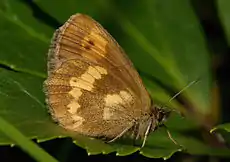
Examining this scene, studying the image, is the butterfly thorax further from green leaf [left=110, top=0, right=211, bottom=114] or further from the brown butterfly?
green leaf [left=110, top=0, right=211, bottom=114]

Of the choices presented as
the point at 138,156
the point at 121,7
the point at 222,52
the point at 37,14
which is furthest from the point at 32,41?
the point at 222,52

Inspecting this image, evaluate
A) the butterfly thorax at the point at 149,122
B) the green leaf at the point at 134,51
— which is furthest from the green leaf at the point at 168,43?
the butterfly thorax at the point at 149,122

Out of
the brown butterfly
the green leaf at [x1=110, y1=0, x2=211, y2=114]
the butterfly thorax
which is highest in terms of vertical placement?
the green leaf at [x1=110, y1=0, x2=211, y2=114]

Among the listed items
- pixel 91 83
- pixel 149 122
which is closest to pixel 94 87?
pixel 91 83

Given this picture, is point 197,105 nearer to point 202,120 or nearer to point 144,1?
point 202,120

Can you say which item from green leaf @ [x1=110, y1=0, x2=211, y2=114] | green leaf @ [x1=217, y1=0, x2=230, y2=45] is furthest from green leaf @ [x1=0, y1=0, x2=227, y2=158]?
green leaf @ [x1=217, y1=0, x2=230, y2=45]

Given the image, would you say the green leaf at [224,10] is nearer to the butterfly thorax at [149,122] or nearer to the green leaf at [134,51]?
the green leaf at [134,51]

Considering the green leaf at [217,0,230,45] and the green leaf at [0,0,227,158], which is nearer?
the green leaf at [0,0,227,158]

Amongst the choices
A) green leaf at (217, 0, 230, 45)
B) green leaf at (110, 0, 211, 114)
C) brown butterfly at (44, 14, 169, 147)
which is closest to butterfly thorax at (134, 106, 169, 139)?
brown butterfly at (44, 14, 169, 147)

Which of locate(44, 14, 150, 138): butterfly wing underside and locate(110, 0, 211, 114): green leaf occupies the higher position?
locate(110, 0, 211, 114): green leaf
